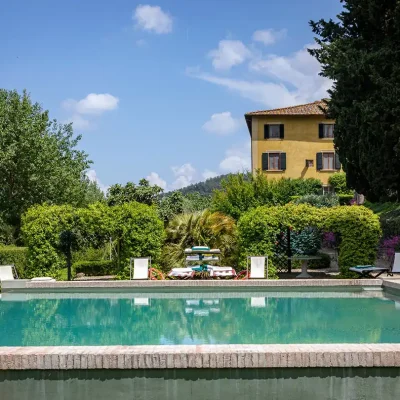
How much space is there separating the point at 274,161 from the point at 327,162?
4134 mm

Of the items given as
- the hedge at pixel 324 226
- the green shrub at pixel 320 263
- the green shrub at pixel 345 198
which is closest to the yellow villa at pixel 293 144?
the green shrub at pixel 345 198

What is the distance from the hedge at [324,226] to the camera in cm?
1853

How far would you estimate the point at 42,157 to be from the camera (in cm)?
2798

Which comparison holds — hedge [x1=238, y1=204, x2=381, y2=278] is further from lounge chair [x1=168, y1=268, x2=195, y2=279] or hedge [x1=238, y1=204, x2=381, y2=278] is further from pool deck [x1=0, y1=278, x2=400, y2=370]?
pool deck [x1=0, y1=278, x2=400, y2=370]

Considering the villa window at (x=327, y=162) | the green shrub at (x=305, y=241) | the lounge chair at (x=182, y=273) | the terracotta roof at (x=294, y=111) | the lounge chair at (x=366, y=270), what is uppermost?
the terracotta roof at (x=294, y=111)

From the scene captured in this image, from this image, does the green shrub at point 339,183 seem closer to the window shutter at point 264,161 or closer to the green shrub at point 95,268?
the window shutter at point 264,161

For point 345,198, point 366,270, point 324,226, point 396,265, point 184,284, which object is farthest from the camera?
point 345,198

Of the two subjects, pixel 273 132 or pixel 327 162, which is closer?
pixel 327 162

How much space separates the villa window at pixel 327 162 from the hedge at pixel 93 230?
88.0 feet

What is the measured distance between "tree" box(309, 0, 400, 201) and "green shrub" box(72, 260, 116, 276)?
10.9 metres

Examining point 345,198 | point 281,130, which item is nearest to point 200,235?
point 345,198

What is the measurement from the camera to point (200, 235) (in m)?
21.0

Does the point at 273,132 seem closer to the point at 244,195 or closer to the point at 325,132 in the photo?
the point at 325,132

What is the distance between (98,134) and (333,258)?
39.2 ft
